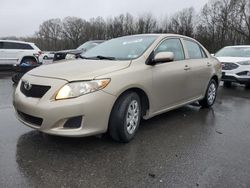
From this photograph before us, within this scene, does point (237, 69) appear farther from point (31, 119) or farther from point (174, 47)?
point (31, 119)

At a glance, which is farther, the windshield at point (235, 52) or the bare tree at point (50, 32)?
the bare tree at point (50, 32)

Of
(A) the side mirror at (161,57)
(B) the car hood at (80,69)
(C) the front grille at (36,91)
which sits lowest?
(C) the front grille at (36,91)

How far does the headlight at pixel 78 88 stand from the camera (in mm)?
3764

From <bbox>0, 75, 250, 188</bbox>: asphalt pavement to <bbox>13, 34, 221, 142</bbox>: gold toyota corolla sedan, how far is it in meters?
0.32

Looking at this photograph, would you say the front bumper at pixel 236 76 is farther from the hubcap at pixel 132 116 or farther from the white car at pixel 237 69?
the hubcap at pixel 132 116

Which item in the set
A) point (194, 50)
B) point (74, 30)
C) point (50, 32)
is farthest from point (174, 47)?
point (50, 32)

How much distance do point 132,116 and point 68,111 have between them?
1069 mm

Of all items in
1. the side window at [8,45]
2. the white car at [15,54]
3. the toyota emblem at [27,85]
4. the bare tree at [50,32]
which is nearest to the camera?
the toyota emblem at [27,85]

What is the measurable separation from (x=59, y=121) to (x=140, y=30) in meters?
61.8

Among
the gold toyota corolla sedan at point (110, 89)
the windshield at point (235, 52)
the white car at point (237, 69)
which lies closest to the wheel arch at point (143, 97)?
the gold toyota corolla sedan at point (110, 89)

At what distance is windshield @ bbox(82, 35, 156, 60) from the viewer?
4.88 metres

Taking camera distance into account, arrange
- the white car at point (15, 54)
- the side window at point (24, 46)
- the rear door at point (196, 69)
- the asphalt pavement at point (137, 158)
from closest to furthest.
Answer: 1. the asphalt pavement at point (137, 158)
2. the rear door at point (196, 69)
3. the white car at point (15, 54)
4. the side window at point (24, 46)

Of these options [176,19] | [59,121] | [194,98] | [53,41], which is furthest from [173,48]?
[53,41]

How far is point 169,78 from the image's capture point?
5.08m
